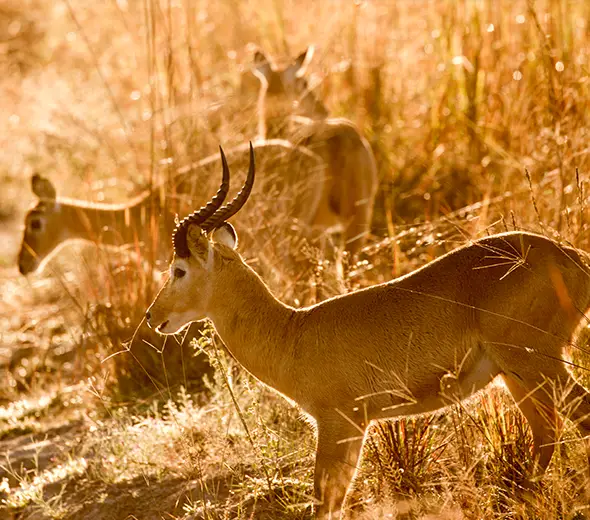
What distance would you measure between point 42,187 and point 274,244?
10.4 feet

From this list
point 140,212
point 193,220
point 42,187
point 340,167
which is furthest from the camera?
point 42,187

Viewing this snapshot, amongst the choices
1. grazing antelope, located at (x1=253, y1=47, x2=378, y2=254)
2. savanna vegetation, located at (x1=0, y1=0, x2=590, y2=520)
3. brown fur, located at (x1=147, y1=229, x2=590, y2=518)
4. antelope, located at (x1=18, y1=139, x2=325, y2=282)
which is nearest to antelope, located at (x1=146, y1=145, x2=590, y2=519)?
brown fur, located at (x1=147, y1=229, x2=590, y2=518)

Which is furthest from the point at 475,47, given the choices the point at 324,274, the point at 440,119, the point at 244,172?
the point at 324,274

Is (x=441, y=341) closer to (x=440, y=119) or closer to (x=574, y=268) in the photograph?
(x=574, y=268)

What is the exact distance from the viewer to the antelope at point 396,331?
461 cm

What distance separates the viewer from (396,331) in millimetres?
4945

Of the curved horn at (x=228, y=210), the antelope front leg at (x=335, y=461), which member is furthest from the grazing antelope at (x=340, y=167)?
the antelope front leg at (x=335, y=461)

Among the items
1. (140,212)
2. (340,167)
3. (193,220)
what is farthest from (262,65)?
(193,220)

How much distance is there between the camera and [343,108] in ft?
35.6

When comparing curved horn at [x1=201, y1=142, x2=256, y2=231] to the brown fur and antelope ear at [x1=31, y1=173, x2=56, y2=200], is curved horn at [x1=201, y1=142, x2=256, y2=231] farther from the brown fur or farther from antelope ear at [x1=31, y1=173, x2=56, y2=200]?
antelope ear at [x1=31, y1=173, x2=56, y2=200]

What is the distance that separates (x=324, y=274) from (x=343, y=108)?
4694mm

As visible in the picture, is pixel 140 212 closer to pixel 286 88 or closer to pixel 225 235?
pixel 286 88

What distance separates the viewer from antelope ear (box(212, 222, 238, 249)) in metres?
5.58

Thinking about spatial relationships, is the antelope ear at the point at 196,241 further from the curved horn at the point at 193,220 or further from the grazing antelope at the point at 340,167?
the grazing antelope at the point at 340,167
